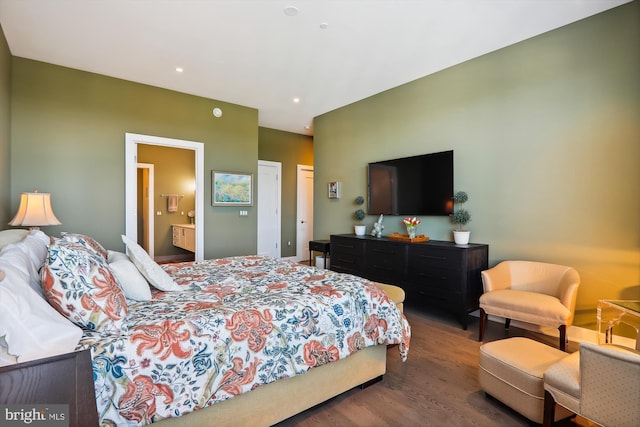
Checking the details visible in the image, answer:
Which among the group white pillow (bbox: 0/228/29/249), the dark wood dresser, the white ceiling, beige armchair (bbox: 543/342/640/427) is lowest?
beige armchair (bbox: 543/342/640/427)

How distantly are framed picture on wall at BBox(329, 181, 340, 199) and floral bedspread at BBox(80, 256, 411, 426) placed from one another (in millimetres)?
3210

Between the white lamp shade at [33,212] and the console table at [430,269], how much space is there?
356 centimetres

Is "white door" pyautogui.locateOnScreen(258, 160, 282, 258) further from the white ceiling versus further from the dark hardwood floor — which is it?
the dark hardwood floor

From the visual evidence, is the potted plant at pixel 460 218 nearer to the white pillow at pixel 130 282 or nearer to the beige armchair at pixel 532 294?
the beige armchair at pixel 532 294

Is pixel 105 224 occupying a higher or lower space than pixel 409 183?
lower

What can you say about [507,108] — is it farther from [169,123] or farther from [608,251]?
[169,123]

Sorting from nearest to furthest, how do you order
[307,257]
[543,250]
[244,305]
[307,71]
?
[244,305], [543,250], [307,71], [307,257]

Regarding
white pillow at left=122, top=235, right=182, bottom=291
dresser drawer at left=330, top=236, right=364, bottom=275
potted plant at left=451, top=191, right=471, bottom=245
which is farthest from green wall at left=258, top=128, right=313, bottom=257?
white pillow at left=122, top=235, right=182, bottom=291

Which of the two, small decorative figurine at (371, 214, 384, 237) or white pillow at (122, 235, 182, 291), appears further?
small decorative figurine at (371, 214, 384, 237)

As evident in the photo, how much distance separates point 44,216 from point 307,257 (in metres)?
4.89

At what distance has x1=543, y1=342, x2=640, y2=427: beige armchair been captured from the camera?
1.27 meters

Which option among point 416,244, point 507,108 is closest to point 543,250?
point 416,244

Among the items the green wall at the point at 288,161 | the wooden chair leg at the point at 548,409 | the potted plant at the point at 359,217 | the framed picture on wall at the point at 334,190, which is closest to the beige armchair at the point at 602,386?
the wooden chair leg at the point at 548,409

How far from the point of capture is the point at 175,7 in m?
2.66
